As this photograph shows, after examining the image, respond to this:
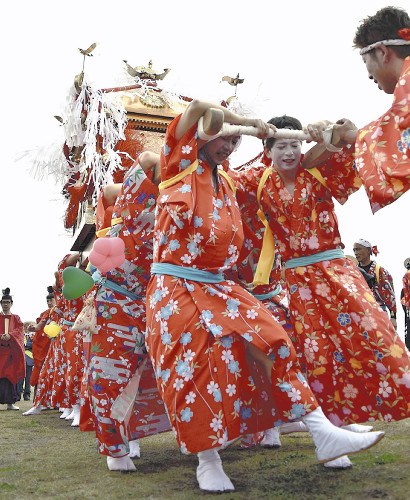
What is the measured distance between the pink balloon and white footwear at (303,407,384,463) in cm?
142

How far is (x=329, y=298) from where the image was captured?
126 inches

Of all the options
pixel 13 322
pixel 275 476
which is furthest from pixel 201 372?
pixel 13 322

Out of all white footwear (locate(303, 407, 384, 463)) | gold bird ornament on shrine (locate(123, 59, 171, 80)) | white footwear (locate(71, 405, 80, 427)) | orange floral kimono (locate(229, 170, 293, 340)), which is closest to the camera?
white footwear (locate(303, 407, 384, 463))

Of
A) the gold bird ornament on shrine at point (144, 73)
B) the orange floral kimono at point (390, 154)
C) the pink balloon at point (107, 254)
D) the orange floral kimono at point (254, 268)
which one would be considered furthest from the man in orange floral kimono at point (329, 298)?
the gold bird ornament on shrine at point (144, 73)

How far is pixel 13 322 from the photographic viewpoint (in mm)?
10492

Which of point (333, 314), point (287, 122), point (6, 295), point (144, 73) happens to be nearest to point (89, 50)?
point (144, 73)

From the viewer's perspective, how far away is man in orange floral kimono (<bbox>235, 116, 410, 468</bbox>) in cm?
303

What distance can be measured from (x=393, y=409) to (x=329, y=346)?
43cm

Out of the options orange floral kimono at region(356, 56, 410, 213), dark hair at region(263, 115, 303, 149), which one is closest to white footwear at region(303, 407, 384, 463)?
orange floral kimono at region(356, 56, 410, 213)

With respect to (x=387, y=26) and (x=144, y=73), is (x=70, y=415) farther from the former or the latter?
(x=387, y=26)

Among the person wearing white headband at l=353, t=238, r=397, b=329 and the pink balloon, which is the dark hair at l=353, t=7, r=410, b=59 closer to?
the pink balloon

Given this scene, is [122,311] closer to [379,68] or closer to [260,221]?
[260,221]

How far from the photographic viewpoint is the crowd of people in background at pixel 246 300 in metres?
2.69

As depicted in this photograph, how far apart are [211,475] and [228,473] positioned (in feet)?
1.46
